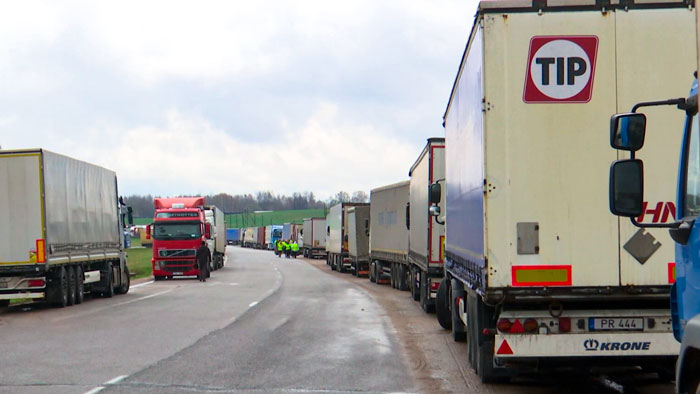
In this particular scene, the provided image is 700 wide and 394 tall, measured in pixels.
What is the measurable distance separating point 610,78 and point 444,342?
22.9ft

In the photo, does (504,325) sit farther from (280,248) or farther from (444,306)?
(280,248)

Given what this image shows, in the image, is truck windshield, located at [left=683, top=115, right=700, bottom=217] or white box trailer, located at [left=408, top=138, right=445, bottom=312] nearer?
truck windshield, located at [left=683, top=115, right=700, bottom=217]

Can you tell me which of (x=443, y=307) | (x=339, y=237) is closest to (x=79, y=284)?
(x=443, y=307)

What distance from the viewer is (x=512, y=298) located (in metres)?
8.16

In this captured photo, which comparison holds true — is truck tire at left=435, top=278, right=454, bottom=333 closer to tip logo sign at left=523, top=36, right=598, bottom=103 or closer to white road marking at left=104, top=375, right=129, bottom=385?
white road marking at left=104, top=375, right=129, bottom=385

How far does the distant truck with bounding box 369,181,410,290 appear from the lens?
91.0 ft

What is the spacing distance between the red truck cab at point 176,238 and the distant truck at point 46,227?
12.8m

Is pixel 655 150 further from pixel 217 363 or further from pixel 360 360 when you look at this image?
pixel 217 363

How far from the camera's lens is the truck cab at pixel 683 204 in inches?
195

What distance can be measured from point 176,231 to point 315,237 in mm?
32822

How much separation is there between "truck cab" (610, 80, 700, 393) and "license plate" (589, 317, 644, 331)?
2793 millimetres

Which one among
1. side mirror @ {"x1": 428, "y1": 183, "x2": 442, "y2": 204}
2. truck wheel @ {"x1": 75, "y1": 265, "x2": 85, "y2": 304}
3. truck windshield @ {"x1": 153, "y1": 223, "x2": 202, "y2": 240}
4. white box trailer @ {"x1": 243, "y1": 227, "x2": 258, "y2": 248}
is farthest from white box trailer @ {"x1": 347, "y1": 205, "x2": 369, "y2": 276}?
white box trailer @ {"x1": 243, "y1": 227, "x2": 258, "y2": 248}

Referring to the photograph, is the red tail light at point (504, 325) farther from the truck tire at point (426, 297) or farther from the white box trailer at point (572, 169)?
the truck tire at point (426, 297)

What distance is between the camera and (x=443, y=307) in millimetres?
15938
